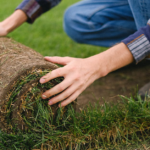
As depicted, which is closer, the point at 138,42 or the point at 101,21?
the point at 138,42

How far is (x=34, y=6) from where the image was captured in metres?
2.41

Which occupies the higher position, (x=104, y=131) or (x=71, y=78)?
(x=71, y=78)

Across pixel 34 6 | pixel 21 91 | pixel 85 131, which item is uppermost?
pixel 34 6

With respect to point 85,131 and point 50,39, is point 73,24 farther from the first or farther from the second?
point 85,131

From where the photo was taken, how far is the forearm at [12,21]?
2.26 metres

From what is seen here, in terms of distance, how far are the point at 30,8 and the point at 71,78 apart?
127 cm

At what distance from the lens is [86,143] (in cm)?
157

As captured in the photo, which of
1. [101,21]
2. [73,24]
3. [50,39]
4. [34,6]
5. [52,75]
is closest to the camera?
[52,75]

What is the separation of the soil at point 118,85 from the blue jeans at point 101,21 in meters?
0.45

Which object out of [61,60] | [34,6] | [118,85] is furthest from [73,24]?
[61,60]

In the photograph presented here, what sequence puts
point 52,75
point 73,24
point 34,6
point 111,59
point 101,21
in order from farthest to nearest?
1. point 73,24
2. point 101,21
3. point 34,6
4. point 111,59
5. point 52,75

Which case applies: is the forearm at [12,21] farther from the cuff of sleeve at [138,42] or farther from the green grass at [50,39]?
the cuff of sleeve at [138,42]

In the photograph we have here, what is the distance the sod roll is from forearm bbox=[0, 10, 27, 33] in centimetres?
81

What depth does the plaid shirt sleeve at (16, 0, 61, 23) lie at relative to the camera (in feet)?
7.70
